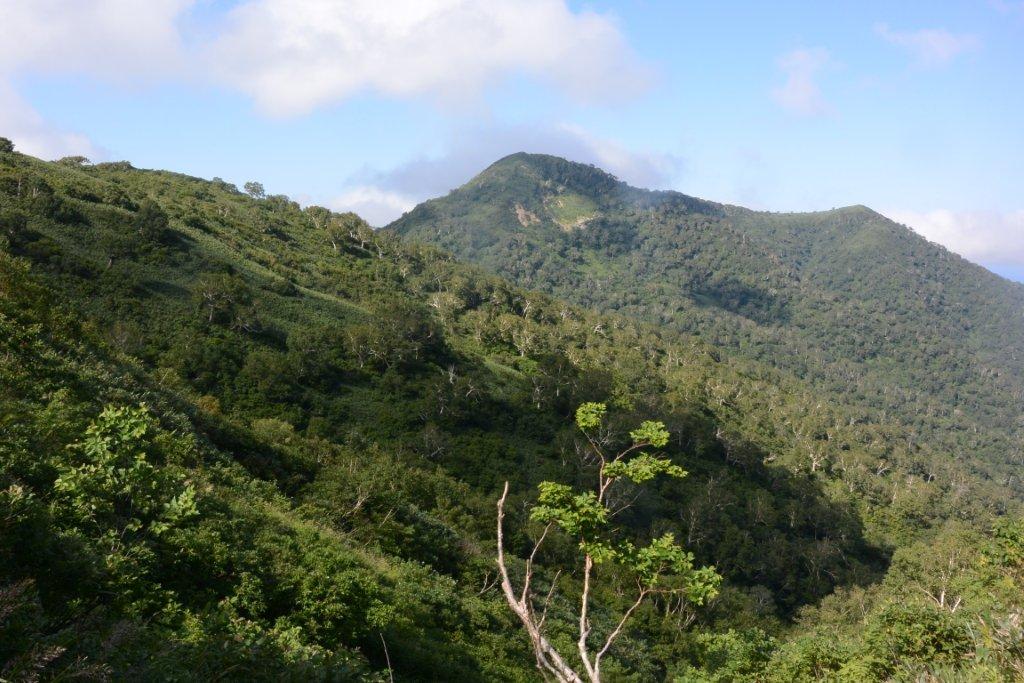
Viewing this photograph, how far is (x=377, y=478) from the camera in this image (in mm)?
24906

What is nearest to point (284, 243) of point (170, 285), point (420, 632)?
point (170, 285)

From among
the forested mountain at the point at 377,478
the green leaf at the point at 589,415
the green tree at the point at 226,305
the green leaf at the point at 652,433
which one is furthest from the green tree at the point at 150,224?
the green leaf at the point at 652,433

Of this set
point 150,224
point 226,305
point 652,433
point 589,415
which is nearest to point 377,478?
point 589,415

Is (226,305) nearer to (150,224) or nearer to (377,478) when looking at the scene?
(150,224)

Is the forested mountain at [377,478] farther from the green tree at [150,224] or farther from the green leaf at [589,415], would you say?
the green leaf at [589,415]

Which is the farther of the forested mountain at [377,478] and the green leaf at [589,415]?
the green leaf at [589,415]

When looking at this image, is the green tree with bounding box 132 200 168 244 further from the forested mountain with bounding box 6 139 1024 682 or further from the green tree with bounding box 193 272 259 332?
the green tree with bounding box 193 272 259 332

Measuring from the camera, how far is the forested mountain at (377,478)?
8.38m

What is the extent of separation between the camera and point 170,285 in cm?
6731

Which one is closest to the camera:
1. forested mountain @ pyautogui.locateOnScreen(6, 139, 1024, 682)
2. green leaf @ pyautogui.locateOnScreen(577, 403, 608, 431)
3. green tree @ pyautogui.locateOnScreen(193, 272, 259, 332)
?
forested mountain @ pyautogui.locateOnScreen(6, 139, 1024, 682)

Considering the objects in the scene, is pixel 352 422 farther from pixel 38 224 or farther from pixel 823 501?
pixel 823 501

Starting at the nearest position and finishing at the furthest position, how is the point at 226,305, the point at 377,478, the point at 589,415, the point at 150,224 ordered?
1. the point at 589,415
2. the point at 377,478
3. the point at 226,305
4. the point at 150,224

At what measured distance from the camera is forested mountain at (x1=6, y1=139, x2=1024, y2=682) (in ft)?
27.5

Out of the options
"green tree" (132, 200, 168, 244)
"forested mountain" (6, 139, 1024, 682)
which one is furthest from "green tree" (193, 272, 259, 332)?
"green tree" (132, 200, 168, 244)
